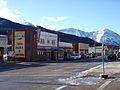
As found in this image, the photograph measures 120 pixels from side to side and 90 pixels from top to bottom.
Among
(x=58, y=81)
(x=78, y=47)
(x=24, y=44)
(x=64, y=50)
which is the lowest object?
(x=58, y=81)

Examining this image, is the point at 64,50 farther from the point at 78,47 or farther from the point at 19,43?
the point at 19,43

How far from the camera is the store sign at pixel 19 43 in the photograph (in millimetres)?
81250

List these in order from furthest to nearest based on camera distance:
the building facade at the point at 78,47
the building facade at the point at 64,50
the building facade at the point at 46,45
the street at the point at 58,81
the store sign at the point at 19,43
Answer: the building facade at the point at 78,47 → the building facade at the point at 64,50 → the building facade at the point at 46,45 → the store sign at the point at 19,43 → the street at the point at 58,81

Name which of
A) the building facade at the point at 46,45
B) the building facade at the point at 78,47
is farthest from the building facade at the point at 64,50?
the building facade at the point at 78,47

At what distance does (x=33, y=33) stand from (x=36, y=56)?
5330 mm

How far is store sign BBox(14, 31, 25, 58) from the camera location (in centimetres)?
8125

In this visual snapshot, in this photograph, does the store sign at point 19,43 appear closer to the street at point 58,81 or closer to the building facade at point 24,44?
the building facade at point 24,44

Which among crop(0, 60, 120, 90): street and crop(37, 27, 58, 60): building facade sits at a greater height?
crop(37, 27, 58, 60): building facade

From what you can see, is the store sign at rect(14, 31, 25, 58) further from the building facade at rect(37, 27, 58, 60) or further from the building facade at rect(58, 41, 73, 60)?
the building facade at rect(58, 41, 73, 60)

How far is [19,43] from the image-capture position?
82.0 m

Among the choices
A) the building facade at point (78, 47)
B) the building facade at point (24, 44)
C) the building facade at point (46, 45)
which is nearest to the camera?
the building facade at point (24, 44)

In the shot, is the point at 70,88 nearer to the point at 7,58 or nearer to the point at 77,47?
the point at 7,58

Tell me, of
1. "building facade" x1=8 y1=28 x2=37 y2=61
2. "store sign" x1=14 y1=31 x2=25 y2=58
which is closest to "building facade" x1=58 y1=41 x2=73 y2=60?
"building facade" x1=8 y1=28 x2=37 y2=61

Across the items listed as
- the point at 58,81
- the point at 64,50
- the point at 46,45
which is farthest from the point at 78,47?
the point at 58,81
